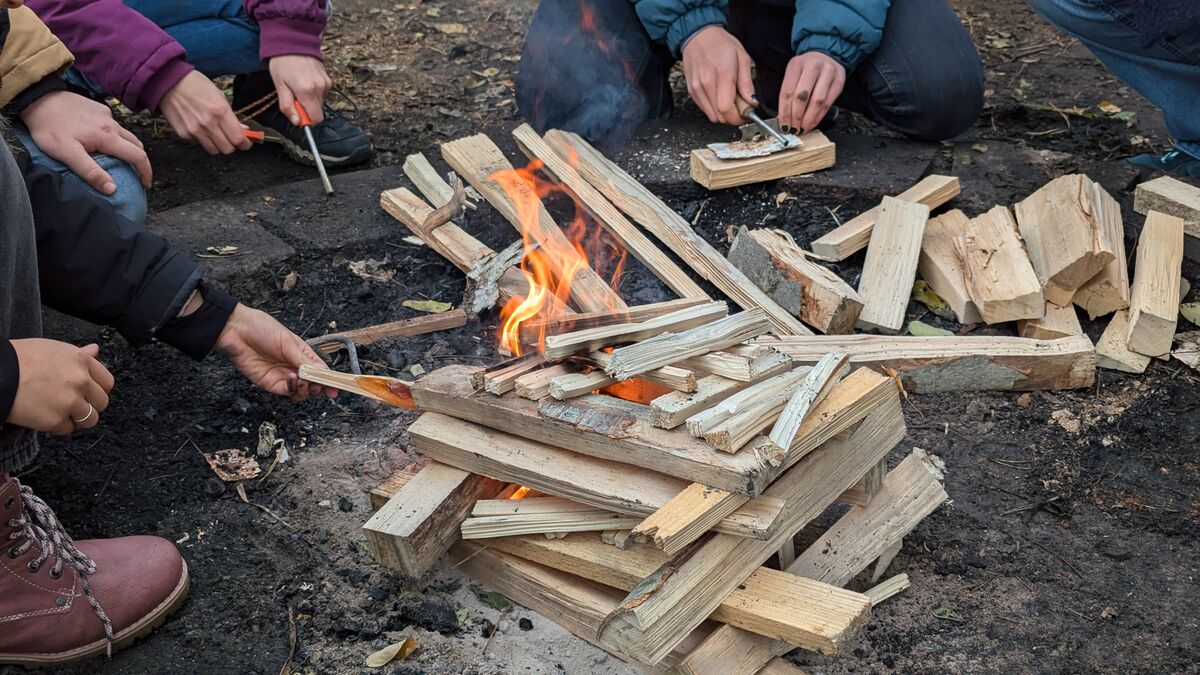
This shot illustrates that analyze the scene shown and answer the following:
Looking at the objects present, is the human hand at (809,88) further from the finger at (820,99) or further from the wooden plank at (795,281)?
the wooden plank at (795,281)

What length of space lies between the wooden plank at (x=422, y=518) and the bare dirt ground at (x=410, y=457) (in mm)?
152

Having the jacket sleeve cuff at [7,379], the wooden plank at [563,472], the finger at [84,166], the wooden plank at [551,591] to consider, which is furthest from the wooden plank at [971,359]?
the finger at [84,166]

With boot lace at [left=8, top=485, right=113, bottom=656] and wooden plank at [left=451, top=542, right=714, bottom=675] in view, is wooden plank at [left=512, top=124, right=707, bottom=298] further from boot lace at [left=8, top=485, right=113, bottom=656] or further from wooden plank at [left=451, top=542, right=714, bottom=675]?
boot lace at [left=8, top=485, right=113, bottom=656]

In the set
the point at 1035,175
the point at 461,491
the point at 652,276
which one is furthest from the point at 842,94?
the point at 461,491

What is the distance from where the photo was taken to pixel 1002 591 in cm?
247

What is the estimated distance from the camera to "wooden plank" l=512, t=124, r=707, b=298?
11.6ft

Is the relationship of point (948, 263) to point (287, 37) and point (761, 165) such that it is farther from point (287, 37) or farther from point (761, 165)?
point (287, 37)

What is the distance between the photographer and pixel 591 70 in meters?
4.59

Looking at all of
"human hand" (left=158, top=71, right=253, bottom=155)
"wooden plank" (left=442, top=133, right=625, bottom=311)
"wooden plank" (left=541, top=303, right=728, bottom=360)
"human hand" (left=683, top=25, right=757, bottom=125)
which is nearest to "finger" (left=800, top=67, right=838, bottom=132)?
"human hand" (left=683, top=25, right=757, bottom=125)

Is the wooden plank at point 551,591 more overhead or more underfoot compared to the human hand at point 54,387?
more underfoot

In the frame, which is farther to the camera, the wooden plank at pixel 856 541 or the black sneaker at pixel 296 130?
the black sneaker at pixel 296 130

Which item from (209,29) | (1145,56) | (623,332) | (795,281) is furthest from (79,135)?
(1145,56)

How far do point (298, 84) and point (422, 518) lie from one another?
7.50 ft

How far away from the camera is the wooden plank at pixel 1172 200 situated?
3.56 m
